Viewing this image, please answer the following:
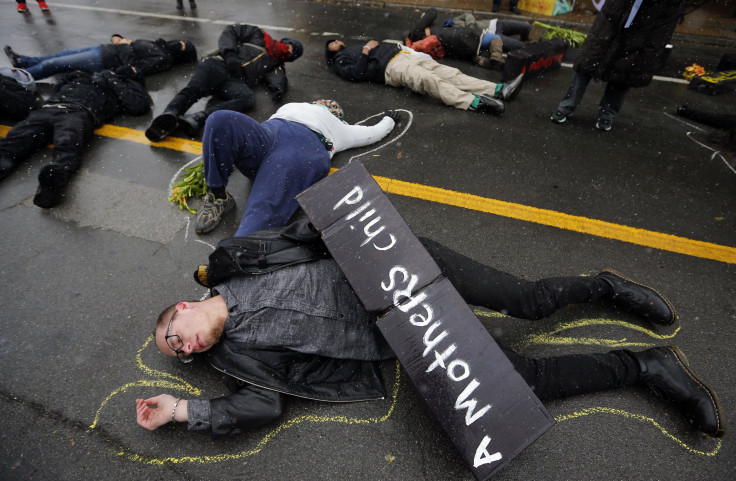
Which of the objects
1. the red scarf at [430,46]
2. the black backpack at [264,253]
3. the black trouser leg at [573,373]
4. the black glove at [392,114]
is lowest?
the black trouser leg at [573,373]

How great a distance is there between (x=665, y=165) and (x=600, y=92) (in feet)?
5.88

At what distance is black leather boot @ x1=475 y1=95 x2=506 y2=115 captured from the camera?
465 centimetres

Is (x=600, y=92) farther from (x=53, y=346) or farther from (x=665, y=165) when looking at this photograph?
(x=53, y=346)

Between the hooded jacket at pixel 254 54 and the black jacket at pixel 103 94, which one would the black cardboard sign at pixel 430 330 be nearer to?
the hooded jacket at pixel 254 54

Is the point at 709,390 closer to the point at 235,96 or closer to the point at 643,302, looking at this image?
the point at 643,302

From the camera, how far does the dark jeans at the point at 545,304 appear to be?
2.20 meters

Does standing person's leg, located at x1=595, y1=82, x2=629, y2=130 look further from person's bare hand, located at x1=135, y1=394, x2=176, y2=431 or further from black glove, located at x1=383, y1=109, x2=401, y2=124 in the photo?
person's bare hand, located at x1=135, y1=394, x2=176, y2=431

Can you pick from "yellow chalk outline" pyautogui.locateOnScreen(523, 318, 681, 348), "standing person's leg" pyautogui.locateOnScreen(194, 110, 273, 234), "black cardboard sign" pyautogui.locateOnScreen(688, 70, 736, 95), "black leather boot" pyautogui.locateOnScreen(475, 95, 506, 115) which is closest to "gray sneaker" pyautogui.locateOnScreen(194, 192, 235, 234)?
"standing person's leg" pyautogui.locateOnScreen(194, 110, 273, 234)

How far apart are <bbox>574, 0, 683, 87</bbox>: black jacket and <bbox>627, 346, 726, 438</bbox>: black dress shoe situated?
296 centimetres

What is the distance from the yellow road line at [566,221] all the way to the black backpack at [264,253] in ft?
5.15

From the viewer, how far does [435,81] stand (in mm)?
4906

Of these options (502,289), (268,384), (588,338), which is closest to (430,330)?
(502,289)

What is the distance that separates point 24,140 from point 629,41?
631cm

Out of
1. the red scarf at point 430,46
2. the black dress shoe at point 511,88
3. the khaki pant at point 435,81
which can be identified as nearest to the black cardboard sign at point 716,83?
the black dress shoe at point 511,88
